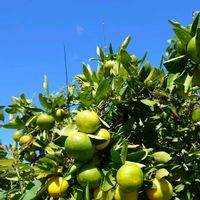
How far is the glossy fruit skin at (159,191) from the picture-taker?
1945 mm

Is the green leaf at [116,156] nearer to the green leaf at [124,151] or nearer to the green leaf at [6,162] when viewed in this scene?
the green leaf at [124,151]

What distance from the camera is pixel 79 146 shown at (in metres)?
1.87

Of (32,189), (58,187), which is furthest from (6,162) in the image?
(58,187)

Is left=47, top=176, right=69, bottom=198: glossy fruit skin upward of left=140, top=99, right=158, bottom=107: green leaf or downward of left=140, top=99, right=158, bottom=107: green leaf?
downward

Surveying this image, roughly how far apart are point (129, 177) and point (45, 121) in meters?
0.87

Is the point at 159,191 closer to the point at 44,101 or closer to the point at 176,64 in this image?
the point at 176,64

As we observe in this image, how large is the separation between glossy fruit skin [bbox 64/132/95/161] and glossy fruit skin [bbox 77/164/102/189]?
0.05 m

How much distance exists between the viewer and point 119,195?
1.90 meters

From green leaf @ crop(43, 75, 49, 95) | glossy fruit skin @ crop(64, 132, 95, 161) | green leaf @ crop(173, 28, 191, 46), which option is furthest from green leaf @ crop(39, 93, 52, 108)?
green leaf @ crop(173, 28, 191, 46)

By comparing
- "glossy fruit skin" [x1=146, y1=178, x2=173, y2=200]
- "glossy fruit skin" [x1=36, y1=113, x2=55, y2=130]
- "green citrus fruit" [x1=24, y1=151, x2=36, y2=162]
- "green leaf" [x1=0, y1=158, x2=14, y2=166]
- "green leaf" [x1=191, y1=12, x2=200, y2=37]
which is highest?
"green leaf" [x1=191, y1=12, x2=200, y2=37]

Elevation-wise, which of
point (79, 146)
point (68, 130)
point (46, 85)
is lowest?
Result: point (79, 146)

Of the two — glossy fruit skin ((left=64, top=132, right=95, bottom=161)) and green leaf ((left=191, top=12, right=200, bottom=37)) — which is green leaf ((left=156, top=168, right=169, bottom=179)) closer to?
glossy fruit skin ((left=64, top=132, right=95, bottom=161))

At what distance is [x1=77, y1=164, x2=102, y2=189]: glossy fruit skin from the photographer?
1.93m

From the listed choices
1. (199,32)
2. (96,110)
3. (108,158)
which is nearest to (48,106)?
(96,110)
